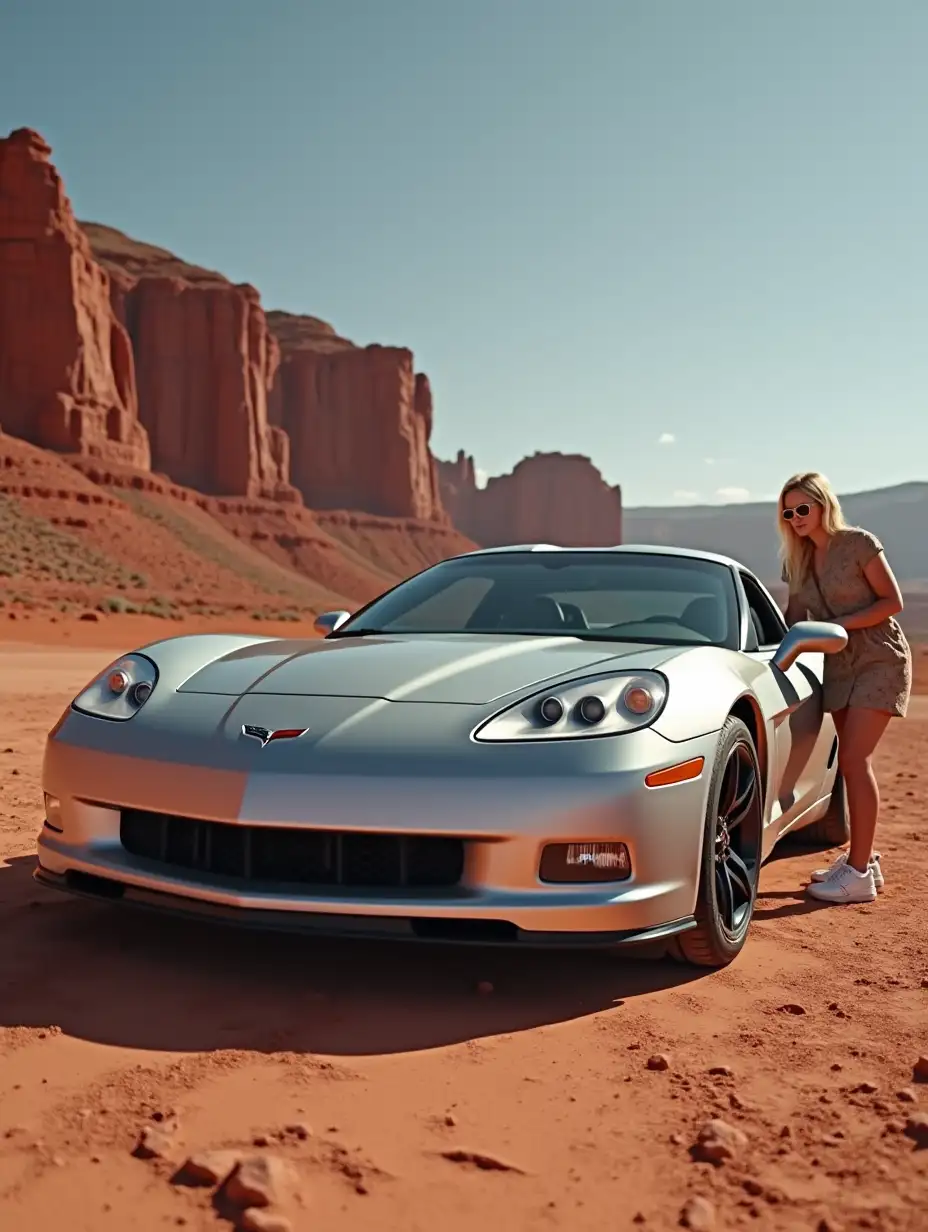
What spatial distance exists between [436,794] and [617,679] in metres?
0.69

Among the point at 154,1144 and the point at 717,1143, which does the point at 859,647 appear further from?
the point at 154,1144

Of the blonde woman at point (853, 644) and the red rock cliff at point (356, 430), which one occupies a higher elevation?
the red rock cliff at point (356, 430)

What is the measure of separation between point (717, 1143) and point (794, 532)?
3.23 m

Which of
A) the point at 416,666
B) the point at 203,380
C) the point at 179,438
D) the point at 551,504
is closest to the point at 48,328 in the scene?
the point at 179,438

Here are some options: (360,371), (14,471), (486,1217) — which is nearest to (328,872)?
(486,1217)

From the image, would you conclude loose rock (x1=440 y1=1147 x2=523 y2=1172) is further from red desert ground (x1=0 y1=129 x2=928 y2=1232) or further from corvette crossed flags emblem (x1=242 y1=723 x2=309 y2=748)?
corvette crossed flags emblem (x1=242 y1=723 x2=309 y2=748)

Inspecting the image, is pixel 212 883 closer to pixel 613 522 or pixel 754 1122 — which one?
pixel 754 1122

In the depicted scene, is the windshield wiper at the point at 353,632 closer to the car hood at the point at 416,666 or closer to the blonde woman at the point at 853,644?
the car hood at the point at 416,666

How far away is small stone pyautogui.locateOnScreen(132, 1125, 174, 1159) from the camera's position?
218cm

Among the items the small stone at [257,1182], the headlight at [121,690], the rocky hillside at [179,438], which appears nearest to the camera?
the small stone at [257,1182]

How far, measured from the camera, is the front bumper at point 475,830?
2.96 metres

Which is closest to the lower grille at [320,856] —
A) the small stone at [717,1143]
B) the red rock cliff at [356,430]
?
the small stone at [717,1143]

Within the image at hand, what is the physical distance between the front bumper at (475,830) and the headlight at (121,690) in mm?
422

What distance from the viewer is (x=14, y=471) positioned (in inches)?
2180
